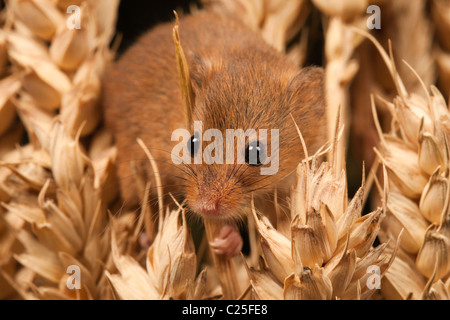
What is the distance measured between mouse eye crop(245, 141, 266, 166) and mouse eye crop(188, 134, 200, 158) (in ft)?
0.32

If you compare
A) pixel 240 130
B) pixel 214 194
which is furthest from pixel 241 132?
pixel 214 194

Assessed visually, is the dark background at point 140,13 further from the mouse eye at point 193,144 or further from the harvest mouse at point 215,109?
the mouse eye at point 193,144

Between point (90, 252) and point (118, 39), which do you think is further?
point (118, 39)

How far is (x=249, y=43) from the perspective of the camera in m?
1.33

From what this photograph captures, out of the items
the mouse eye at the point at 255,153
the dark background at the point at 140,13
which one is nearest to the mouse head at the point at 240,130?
the mouse eye at the point at 255,153

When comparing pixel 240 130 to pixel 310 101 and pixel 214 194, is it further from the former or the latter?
pixel 310 101

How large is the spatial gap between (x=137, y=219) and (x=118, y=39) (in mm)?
533

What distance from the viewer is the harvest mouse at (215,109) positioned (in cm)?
102

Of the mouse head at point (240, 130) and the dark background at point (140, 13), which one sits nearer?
the mouse head at point (240, 130)

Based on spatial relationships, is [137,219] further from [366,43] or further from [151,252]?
[366,43]

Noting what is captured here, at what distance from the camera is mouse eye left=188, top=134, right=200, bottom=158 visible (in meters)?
1.02

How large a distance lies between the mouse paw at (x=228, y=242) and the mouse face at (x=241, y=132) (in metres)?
0.06
